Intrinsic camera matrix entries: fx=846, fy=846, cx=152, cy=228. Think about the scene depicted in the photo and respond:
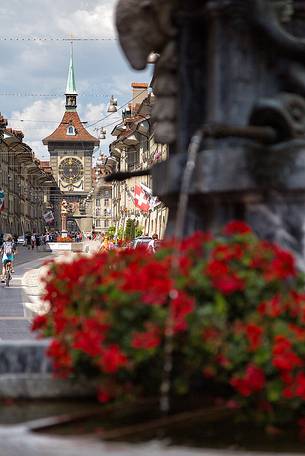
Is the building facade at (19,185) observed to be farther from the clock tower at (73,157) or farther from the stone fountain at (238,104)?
the stone fountain at (238,104)

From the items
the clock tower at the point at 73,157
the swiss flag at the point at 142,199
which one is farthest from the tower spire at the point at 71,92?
the swiss flag at the point at 142,199

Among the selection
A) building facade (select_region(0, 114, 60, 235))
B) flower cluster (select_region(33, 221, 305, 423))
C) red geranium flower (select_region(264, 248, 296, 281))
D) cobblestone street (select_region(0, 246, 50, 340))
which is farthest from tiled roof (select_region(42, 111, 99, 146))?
red geranium flower (select_region(264, 248, 296, 281))

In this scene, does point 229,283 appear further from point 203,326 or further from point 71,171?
point 71,171

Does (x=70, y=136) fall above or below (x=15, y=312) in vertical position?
above

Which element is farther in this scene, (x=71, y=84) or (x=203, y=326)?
(x=71, y=84)

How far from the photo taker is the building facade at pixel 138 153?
198ft

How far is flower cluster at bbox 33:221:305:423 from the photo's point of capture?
4.70 m

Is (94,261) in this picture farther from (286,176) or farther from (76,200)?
(76,200)

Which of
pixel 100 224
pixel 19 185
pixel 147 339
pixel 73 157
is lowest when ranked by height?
pixel 100 224

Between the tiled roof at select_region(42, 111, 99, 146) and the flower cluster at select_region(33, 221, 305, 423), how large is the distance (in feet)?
576

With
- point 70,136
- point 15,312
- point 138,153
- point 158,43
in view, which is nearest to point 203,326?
point 158,43

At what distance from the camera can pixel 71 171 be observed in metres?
188

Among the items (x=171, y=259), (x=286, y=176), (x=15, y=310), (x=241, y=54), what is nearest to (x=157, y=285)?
(x=171, y=259)

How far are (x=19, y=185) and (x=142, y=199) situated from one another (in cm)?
7194
